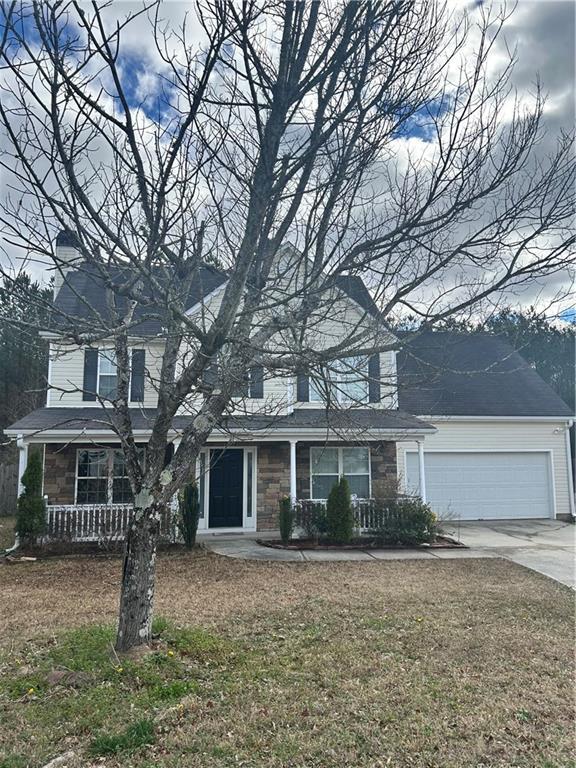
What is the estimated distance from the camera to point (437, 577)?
848 centimetres

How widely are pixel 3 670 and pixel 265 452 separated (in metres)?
9.83

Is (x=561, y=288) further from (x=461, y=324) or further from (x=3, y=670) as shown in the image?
(x=3, y=670)

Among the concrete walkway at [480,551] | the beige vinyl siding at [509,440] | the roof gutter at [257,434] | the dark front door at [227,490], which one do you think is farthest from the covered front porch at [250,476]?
the beige vinyl siding at [509,440]

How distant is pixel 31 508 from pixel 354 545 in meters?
6.76

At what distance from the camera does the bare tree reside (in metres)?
4.16

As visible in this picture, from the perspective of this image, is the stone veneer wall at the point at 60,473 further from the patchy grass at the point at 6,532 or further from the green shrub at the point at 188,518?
the green shrub at the point at 188,518

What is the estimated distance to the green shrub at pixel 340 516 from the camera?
11.7 m

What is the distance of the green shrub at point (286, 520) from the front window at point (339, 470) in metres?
2.50

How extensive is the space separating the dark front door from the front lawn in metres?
6.30

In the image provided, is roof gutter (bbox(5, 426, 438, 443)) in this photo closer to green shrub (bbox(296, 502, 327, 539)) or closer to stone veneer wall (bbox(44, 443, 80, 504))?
stone veneer wall (bbox(44, 443, 80, 504))

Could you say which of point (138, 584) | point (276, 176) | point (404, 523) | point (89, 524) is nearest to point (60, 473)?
point (89, 524)

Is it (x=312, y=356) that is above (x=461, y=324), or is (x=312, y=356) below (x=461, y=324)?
below

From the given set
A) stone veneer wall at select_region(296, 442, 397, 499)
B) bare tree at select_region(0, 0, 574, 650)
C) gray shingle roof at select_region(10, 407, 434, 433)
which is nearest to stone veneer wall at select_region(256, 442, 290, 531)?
stone veneer wall at select_region(296, 442, 397, 499)

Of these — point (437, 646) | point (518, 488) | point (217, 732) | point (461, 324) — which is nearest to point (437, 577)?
point (437, 646)
